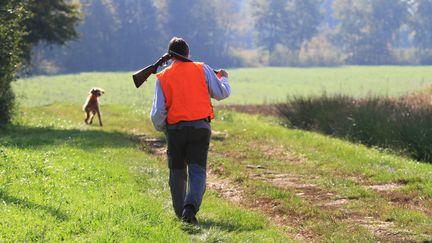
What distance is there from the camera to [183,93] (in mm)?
8156

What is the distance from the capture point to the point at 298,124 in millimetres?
24547

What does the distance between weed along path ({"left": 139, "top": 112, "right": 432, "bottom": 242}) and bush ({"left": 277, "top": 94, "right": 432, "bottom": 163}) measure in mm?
1784

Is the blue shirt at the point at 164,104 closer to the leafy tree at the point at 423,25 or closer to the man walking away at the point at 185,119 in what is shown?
the man walking away at the point at 185,119

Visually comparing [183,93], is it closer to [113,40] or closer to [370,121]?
[370,121]

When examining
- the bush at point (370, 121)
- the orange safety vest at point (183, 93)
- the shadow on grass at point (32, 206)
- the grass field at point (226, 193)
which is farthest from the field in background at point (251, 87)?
the orange safety vest at point (183, 93)

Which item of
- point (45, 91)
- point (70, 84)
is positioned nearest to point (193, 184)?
point (45, 91)

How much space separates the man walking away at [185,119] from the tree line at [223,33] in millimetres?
86182

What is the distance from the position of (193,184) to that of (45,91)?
53481 millimetres

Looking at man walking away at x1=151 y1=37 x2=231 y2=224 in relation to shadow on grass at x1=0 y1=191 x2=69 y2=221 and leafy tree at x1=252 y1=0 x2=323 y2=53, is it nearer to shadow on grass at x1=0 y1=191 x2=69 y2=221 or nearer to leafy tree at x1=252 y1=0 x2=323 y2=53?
shadow on grass at x1=0 y1=191 x2=69 y2=221

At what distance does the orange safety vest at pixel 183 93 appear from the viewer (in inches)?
320

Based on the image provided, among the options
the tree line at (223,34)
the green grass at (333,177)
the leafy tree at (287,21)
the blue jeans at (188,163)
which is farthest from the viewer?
the leafy tree at (287,21)

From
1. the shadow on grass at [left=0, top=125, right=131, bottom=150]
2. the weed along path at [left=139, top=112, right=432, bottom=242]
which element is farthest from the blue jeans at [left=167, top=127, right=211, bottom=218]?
the shadow on grass at [left=0, top=125, right=131, bottom=150]

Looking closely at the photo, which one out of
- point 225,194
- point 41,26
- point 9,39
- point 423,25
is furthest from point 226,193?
point 423,25

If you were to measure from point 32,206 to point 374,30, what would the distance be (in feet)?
352
